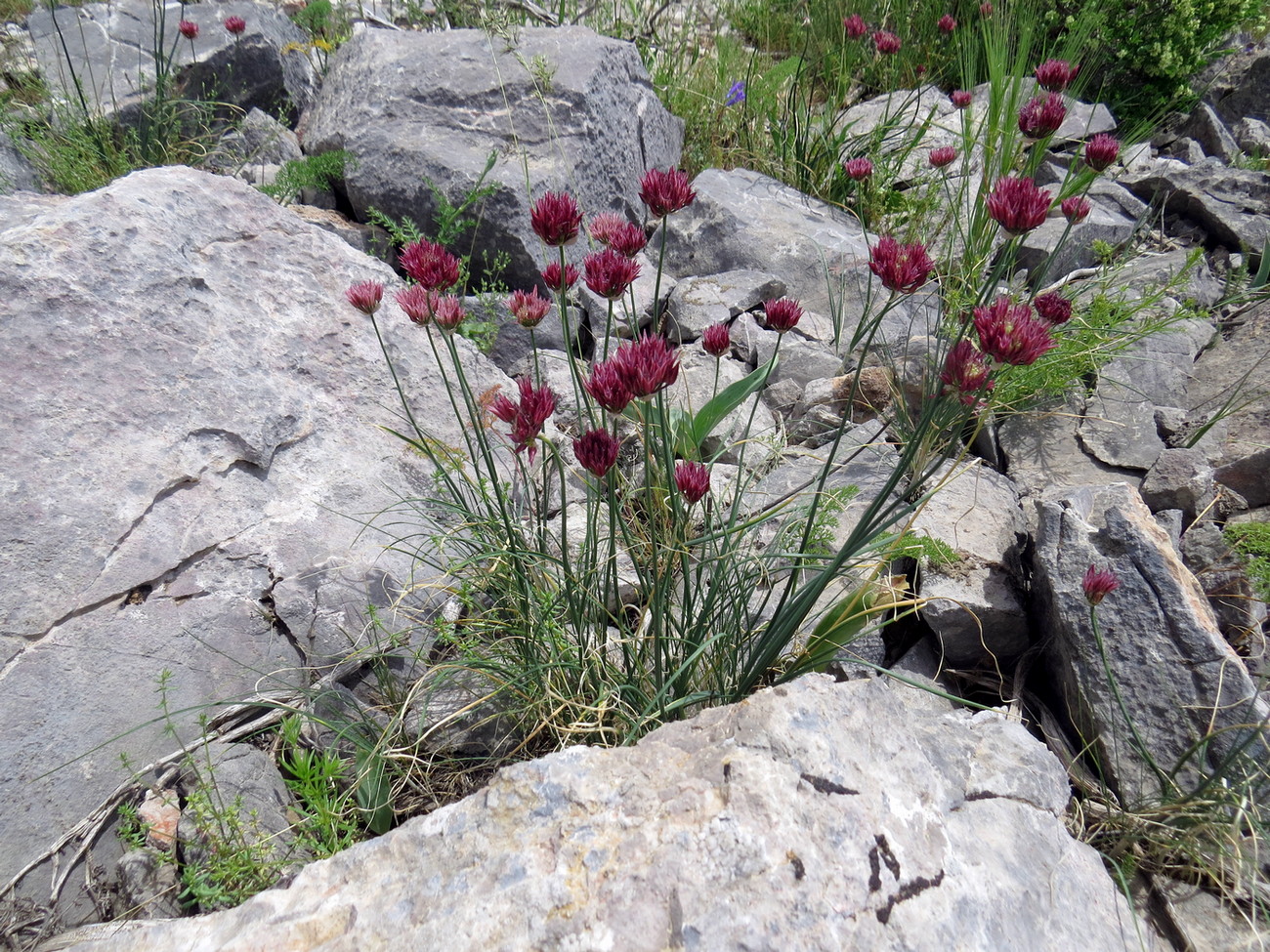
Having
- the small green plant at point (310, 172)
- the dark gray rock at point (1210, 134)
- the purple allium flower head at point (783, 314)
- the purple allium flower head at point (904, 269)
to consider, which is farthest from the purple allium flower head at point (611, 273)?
the dark gray rock at point (1210, 134)

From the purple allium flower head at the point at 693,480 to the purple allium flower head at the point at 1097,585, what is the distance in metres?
0.93

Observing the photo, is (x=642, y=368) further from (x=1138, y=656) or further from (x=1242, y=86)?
(x=1242, y=86)

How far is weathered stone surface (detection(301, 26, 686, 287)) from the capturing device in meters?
3.39

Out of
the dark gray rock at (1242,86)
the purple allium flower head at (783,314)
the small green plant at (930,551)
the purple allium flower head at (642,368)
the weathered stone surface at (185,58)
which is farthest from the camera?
the dark gray rock at (1242,86)

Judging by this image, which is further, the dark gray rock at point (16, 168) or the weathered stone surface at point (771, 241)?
the weathered stone surface at point (771, 241)

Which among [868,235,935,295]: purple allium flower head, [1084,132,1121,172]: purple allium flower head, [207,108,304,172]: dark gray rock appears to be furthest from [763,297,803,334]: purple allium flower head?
[207,108,304,172]: dark gray rock

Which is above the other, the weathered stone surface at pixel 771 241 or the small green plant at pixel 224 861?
the weathered stone surface at pixel 771 241

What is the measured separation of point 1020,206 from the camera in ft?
5.42

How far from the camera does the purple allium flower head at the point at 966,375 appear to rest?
1.53m

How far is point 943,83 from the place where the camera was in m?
5.77

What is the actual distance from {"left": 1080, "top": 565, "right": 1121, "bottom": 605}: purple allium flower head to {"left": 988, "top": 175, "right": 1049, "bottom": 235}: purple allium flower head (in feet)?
2.65

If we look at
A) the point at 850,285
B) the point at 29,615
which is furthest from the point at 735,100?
the point at 29,615

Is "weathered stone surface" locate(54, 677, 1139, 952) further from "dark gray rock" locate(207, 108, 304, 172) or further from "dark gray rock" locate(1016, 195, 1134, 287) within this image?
"dark gray rock" locate(207, 108, 304, 172)

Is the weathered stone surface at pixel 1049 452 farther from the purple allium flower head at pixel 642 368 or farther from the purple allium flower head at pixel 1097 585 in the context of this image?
the purple allium flower head at pixel 642 368
